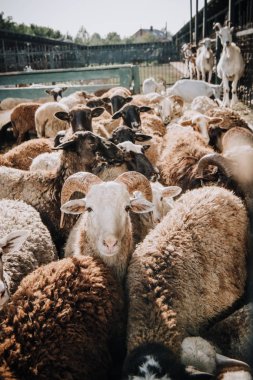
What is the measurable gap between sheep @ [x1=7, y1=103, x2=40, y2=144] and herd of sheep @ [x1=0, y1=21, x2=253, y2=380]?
441 cm

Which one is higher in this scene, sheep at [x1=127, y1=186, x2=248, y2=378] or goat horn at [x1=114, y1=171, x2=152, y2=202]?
goat horn at [x1=114, y1=171, x2=152, y2=202]

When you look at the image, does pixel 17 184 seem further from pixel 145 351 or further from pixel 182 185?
pixel 145 351

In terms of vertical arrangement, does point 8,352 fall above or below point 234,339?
above

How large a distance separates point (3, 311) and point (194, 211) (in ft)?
5.65

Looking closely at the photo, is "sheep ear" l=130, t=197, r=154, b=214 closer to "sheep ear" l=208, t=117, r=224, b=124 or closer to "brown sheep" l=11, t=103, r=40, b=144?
"sheep ear" l=208, t=117, r=224, b=124

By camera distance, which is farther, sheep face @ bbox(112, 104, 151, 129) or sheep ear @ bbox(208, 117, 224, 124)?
sheep face @ bbox(112, 104, 151, 129)

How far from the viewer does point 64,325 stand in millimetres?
2080

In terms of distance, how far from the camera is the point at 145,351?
1975 mm

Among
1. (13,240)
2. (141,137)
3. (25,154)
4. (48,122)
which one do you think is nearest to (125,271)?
(13,240)

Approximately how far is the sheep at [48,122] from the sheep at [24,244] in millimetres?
4267

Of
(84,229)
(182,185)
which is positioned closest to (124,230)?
(84,229)

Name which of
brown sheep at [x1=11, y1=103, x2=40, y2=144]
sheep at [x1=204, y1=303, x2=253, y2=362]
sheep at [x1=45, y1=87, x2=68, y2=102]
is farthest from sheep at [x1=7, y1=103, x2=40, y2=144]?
sheep at [x1=204, y1=303, x2=253, y2=362]

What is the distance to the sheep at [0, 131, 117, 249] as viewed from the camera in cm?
403

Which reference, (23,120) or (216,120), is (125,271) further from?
(23,120)
